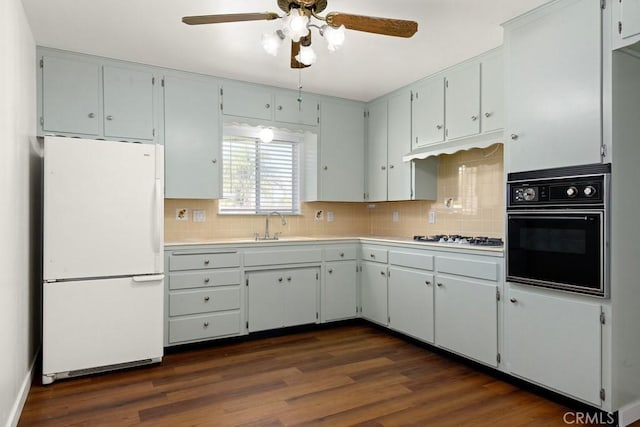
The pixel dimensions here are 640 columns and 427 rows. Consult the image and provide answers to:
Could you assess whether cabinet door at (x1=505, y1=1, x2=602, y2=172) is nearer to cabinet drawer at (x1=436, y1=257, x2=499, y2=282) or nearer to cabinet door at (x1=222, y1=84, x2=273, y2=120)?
cabinet drawer at (x1=436, y1=257, x2=499, y2=282)

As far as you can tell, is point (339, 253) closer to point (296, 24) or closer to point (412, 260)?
point (412, 260)

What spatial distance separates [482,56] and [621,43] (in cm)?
121

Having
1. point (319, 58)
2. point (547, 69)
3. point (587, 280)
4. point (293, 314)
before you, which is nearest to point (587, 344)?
point (587, 280)

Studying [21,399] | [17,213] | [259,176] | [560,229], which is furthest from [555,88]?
[21,399]

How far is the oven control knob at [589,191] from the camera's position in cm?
232

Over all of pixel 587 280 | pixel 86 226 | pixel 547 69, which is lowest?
pixel 587 280

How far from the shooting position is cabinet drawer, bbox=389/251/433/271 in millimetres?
3475

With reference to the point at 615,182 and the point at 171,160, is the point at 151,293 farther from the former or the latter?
the point at 615,182

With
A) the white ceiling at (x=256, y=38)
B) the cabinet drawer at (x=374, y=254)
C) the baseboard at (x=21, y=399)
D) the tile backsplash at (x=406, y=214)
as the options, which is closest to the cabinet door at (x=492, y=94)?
the white ceiling at (x=256, y=38)

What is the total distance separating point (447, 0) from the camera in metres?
2.51

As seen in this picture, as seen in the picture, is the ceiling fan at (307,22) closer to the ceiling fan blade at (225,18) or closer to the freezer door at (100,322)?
the ceiling fan blade at (225,18)

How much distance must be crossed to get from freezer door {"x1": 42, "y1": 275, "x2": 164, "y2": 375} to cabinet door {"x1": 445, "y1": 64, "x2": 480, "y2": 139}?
2745mm

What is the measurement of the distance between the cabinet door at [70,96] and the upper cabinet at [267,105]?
3.61 feet

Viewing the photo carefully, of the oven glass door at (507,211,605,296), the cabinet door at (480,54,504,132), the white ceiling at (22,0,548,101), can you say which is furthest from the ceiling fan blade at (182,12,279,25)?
the oven glass door at (507,211,605,296)
